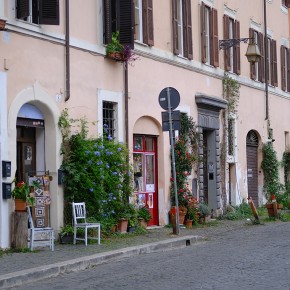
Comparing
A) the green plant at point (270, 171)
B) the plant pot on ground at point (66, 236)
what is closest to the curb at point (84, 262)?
the plant pot on ground at point (66, 236)

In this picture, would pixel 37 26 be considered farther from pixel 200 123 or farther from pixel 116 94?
pixel 200 123

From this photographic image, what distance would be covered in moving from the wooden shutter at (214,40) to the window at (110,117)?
19.2ft

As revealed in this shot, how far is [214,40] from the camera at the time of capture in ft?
73.0

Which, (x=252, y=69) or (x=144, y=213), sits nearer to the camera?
(x=144, y=213)

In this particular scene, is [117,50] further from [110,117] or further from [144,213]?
[144,213]

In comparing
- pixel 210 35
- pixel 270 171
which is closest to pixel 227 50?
pixel 210 35

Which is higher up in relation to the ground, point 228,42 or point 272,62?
point 272,62

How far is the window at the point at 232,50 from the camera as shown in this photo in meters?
23.3

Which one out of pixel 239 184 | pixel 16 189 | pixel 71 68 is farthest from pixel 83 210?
pixel 239 184

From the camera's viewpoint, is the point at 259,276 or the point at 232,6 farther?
the point at 232,6

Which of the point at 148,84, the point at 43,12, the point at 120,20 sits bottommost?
the point at 148,84

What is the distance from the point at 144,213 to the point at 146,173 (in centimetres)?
140

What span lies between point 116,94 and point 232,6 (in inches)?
327

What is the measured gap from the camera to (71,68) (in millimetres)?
15492
